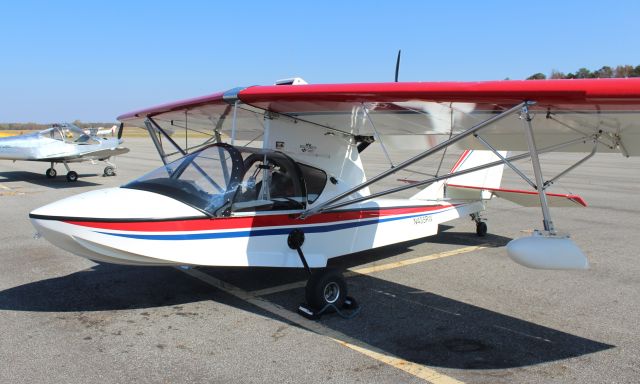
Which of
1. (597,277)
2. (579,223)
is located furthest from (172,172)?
(579,223)

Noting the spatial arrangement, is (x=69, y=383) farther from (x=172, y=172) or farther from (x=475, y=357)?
(x=475, y=357)

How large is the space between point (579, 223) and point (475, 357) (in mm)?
7129

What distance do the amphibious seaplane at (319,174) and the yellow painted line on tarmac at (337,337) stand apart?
0.28m

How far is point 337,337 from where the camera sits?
4430mm

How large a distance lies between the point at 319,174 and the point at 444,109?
1818 mm

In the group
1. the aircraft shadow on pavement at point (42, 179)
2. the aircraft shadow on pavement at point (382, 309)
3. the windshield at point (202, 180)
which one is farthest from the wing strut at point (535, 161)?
the aircraft shadow on pavement at point (42, 179)

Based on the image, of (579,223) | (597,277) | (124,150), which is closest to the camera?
(597,277)

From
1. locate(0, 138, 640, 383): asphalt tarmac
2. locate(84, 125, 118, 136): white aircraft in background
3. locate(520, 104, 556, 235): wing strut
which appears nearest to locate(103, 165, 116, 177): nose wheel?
locate(84, 125, 118, 136): white aircraft in background

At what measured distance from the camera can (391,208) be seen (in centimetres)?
676

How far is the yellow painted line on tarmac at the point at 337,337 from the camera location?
373 cm

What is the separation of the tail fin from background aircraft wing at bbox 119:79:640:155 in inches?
36.2

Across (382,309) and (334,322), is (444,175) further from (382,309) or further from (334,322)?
(334,322)

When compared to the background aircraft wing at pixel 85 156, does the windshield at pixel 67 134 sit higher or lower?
higher

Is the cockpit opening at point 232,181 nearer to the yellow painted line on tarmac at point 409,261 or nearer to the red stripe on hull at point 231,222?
the red stripe on hull at point 231,222
